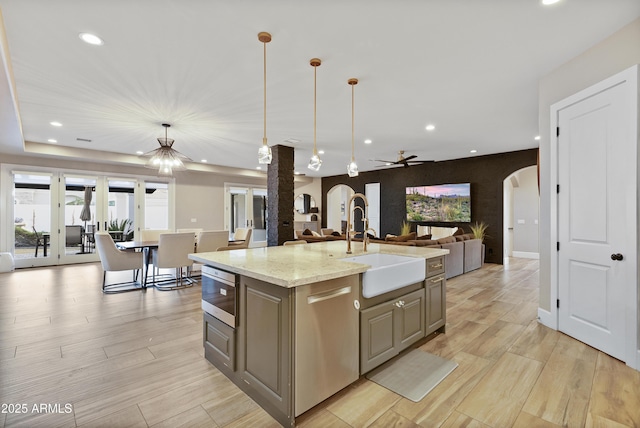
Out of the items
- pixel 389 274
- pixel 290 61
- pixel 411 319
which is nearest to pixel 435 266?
pixel 411 319

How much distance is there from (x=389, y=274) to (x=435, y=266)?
859 mm

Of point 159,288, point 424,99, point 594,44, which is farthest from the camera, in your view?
point 159,288

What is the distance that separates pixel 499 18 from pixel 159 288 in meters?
5.54

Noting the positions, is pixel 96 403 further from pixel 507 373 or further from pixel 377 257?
pixel 507 373

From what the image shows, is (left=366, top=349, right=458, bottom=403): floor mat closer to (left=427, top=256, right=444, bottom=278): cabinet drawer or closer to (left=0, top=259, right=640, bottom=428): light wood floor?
(left=0, top=259, right=640, bottom=428): light wood floor

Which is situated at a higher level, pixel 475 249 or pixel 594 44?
pixel 594 44

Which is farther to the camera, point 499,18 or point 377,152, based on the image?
point 377,152

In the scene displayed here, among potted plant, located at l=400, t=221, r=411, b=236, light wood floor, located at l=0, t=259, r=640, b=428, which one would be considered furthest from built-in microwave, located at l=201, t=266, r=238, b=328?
potted plant, located at l=400, t=221, r=411, b=236

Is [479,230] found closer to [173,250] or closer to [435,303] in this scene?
[435,303]

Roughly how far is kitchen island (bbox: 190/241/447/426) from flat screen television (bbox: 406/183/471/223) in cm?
632

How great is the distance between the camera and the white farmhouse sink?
205 cm

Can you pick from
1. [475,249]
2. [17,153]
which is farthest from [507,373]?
[17,153]

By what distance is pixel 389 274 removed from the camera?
220 cm

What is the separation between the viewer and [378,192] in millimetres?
10180
